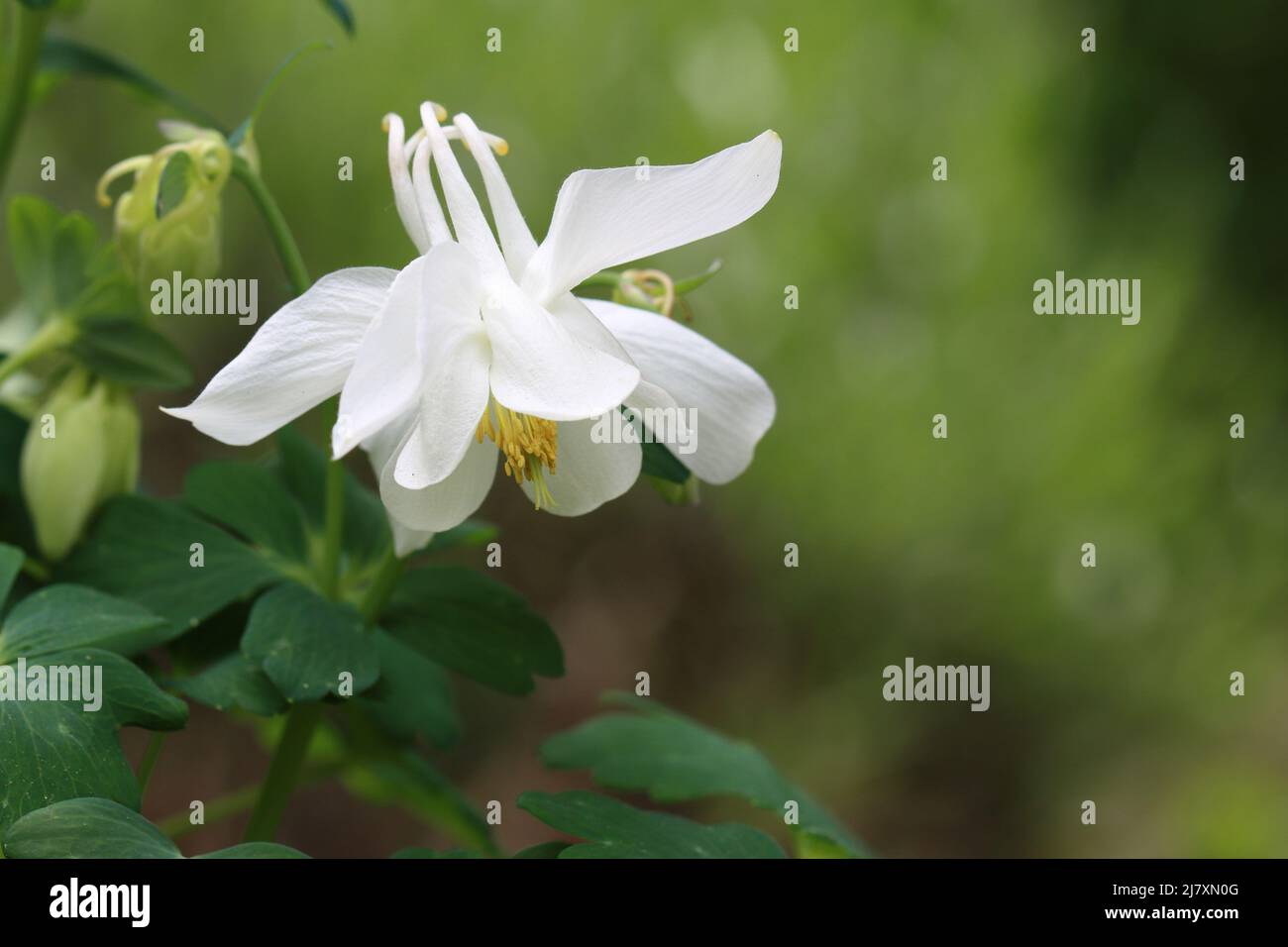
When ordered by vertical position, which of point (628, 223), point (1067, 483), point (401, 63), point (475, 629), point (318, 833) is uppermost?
point (401, 63)

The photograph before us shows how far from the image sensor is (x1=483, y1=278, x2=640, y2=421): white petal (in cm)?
32

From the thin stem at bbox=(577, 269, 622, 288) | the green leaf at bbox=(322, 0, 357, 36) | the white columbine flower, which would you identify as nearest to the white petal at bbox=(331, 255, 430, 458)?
the white columbine flower

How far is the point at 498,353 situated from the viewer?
1.12 feet

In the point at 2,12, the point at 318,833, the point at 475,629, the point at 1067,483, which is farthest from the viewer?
the point at 1067,483

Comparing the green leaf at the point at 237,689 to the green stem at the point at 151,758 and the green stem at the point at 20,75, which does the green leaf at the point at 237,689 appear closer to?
the green stem at the point at 151,758

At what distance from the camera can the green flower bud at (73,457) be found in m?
0.47

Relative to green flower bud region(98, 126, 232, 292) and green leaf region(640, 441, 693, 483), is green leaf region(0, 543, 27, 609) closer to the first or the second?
green flower bud region(98, 126, 232, 292)

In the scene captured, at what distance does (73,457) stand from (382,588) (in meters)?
0.14

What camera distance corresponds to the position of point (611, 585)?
1462 millimetres

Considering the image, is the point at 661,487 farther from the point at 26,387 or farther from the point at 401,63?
the point at 401,63

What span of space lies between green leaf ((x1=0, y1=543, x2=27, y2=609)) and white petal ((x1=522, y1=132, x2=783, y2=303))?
20cm

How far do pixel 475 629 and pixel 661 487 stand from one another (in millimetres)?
98
